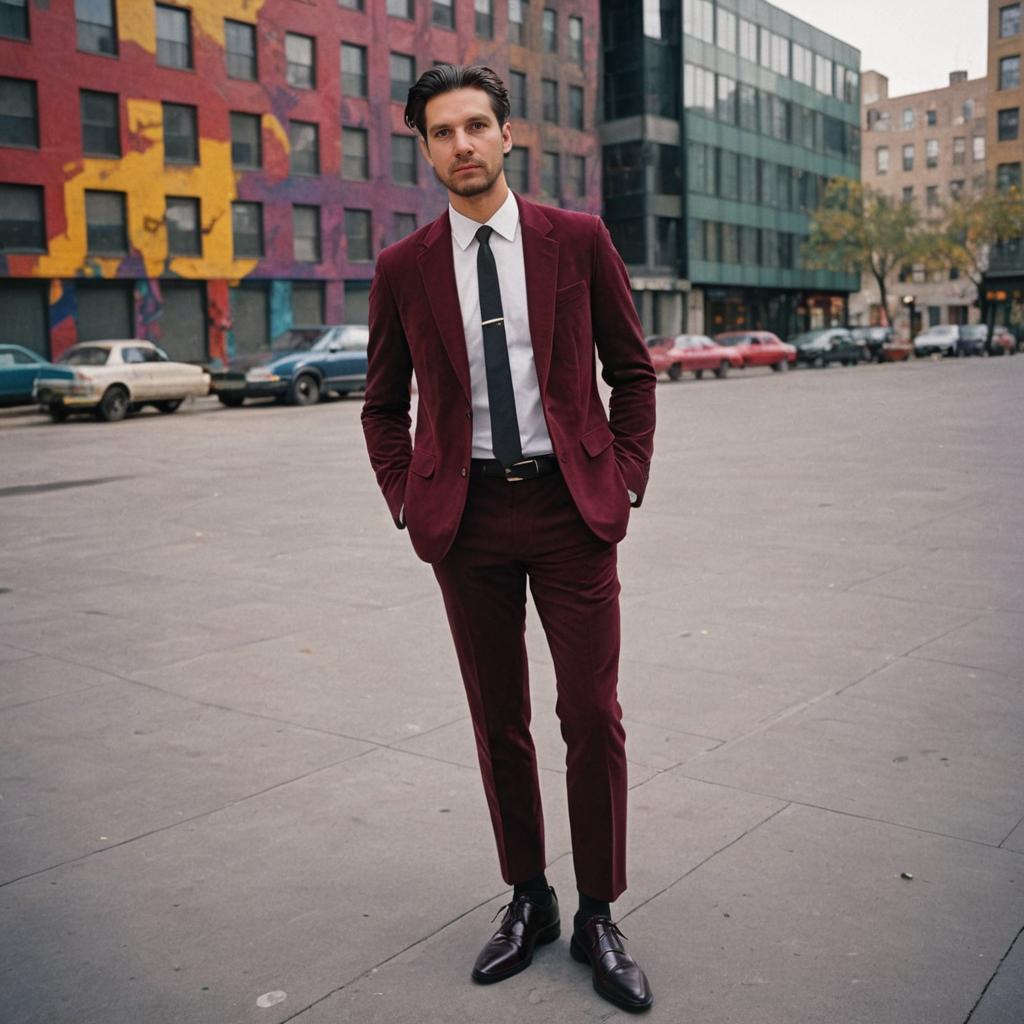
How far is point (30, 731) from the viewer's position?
4.70m

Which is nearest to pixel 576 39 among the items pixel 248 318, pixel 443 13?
pixel 443 13

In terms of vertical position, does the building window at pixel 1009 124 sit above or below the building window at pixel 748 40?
below

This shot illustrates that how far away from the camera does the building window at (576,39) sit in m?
52.8

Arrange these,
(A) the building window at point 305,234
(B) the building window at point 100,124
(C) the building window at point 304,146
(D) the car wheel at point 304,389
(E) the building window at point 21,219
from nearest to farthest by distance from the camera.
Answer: (D) the car wheel at point 304,389 < (E) the building window at point 21,219 < (B) the building window at point 100,124 < (C) the building window at point 304,146 < (A) the building window at point 305,234

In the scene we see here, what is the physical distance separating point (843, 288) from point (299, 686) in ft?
237

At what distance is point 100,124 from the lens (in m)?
35.6

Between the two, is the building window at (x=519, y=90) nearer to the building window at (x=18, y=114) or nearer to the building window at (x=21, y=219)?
the building window at (x=18, y=114)

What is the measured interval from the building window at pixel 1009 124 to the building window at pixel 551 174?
37.3 metres

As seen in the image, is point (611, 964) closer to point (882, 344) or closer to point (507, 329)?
point (507, 329)

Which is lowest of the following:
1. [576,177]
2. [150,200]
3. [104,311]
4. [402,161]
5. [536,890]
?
[536,890]

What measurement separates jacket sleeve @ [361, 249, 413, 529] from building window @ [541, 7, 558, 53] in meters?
51.6

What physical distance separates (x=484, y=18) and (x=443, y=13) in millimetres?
2413

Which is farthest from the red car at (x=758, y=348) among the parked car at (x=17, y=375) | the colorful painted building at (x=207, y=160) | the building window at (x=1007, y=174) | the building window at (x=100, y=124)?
the building window at (x=1007, y=174)

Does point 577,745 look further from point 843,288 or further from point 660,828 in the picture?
point 843,288
